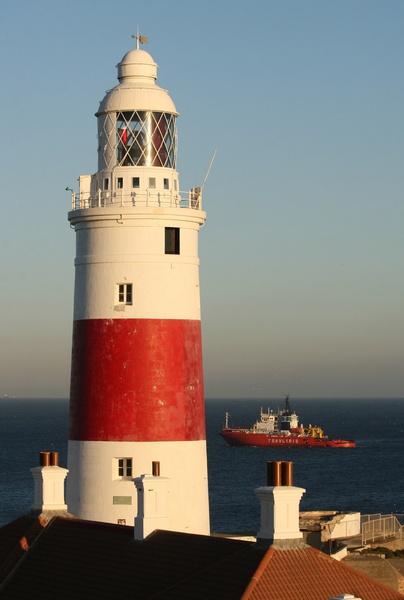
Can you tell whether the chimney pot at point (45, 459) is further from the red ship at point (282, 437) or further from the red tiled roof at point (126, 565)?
the red ship at point (282, 437)

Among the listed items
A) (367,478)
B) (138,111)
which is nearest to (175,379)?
(138,111)

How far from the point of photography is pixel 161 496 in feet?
69.4

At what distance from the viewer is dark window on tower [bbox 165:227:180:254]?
26609 millimetres

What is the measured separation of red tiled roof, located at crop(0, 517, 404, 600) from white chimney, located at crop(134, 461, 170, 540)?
183 mm

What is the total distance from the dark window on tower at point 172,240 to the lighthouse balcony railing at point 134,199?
0.49 meters

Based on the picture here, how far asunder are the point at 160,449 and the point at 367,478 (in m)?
89.8

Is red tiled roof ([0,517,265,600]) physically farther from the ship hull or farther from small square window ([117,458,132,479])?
the ship hull

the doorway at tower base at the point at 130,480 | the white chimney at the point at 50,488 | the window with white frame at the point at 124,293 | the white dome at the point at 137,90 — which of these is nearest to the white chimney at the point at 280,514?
the white chimney at the point at 50,488

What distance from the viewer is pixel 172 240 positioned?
2666 centimetres

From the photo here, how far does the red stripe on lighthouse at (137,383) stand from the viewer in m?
26.1

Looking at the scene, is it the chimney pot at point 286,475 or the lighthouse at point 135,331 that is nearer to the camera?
the chimney pot at point 286,475

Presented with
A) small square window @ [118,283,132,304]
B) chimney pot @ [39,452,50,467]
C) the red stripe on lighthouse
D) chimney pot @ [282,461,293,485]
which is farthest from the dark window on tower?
chimney pot @ [282,461,293,485]

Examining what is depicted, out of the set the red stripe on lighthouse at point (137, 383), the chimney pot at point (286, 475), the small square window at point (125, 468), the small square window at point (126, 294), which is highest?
the small square window at point (126, 294)

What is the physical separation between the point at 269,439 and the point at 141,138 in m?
138
